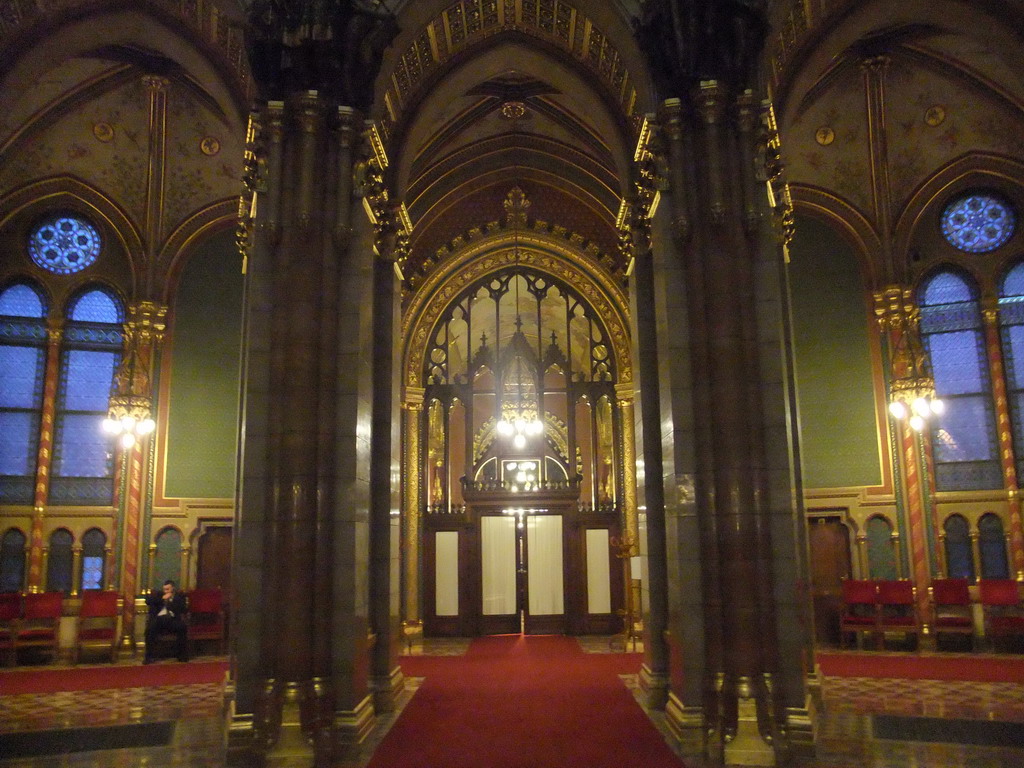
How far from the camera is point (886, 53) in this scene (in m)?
10.9

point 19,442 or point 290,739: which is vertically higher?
point 19,442

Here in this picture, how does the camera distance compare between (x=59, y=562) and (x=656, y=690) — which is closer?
(x=656, y=690)

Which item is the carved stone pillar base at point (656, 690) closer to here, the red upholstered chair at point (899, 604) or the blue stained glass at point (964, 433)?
the red upholstered chair at point (899, 604)

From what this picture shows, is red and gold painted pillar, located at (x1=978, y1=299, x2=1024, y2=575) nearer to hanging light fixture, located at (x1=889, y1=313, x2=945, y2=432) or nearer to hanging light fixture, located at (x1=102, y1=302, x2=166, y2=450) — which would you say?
hanging light fixture, located at (x1=889, y1=313, x2=945, y2=432)

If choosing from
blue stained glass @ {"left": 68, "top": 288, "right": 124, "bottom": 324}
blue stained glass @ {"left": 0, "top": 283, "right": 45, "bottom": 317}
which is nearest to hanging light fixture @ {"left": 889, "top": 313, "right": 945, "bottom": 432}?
blue stained glass @ {"left": 68, "top": 288, "right": 124, "bottom": 324}

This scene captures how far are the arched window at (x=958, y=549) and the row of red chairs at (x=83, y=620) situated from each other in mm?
10484

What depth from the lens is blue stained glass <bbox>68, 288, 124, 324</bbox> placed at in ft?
41.2

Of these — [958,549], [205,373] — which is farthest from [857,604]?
[205,373]

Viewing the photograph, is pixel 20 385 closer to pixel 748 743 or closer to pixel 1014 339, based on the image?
pixel 748 743

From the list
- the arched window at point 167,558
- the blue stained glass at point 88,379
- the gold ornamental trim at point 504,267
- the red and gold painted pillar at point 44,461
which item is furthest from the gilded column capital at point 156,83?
the arched window at point 167,558

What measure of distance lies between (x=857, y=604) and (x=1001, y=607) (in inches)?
72.8

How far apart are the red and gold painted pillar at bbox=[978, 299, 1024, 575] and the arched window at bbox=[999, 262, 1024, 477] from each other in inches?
4.0

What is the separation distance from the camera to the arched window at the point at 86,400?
39.5ft

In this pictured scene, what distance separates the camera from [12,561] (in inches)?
453
